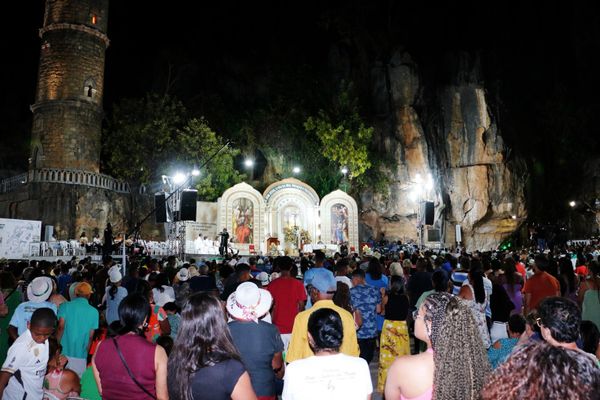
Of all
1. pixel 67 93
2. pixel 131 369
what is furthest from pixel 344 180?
pixel 131 369

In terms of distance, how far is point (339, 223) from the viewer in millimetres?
28016

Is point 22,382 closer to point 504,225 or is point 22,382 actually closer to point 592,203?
point 504,225

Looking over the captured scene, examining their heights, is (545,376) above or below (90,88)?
below

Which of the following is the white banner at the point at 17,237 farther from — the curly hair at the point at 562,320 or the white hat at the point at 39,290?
the curly hair at the point at 562,320

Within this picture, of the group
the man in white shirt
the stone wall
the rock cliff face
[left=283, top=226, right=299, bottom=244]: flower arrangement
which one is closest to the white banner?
the stone wall

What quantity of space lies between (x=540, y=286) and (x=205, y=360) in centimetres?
561

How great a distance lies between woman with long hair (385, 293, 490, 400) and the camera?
7.71ft

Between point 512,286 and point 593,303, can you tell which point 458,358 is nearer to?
point 593,303

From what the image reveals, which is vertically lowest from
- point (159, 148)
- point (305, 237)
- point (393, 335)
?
point (393, 335)

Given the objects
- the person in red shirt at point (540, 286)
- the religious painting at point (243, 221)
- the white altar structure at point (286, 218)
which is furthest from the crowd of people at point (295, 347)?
the religious painting at point (243, 221)

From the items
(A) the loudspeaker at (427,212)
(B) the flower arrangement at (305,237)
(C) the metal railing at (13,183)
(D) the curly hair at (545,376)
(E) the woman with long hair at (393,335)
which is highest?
(C) the metal railing at (13,183)

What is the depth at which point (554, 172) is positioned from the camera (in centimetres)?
3616

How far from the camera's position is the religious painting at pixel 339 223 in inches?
1091

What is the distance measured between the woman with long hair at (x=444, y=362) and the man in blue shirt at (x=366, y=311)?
3.25m
